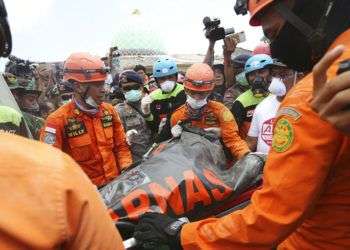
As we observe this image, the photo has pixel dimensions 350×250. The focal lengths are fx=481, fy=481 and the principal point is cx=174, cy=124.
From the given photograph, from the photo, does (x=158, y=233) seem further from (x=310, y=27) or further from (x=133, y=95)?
(x=133, y=95)

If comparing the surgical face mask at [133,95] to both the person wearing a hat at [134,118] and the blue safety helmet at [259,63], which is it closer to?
the person wearing a hat at [134,118]

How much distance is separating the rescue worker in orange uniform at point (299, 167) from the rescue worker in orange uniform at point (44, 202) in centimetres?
82

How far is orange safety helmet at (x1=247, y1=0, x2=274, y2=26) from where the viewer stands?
74.8 inches

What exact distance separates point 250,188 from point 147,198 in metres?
0.70

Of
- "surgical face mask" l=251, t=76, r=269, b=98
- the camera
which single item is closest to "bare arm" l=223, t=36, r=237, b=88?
the camera

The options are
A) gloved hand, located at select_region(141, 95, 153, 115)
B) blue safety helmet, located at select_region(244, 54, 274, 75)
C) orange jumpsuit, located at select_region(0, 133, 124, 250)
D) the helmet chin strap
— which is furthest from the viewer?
gloved hand, located at select_region(141, 95, 153, 115)

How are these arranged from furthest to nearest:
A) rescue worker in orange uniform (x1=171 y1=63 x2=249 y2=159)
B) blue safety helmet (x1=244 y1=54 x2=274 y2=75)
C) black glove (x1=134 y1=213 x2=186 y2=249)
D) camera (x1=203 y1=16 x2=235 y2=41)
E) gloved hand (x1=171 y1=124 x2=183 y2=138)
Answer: camera (x1=203 y1=16 x2=235 y2=41) → blue safety helmet (x1=244 y1=54 x2=274 y2=75) → rescue worker in orange uniform (x1=171 y1=63 x2=249 y2=159) → gloved hand (x1=171 y1=124 x2=183 y2=138) → black glove (x1=134 y1=213 x2=186 y2=249)

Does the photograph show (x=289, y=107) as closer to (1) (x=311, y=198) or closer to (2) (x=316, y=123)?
(2) (x=316, y=123)

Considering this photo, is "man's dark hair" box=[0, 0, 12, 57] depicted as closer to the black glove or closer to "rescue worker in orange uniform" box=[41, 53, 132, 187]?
the black glove

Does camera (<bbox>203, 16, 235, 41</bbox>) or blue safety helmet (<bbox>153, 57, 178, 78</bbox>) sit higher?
camera (<bbox>203, 16, 235, 41</bbox>)

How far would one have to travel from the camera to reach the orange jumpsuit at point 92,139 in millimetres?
4469

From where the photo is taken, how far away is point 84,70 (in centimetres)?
485

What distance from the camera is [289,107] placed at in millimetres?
1659

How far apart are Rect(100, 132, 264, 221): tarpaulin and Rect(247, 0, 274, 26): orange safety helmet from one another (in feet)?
3.48
